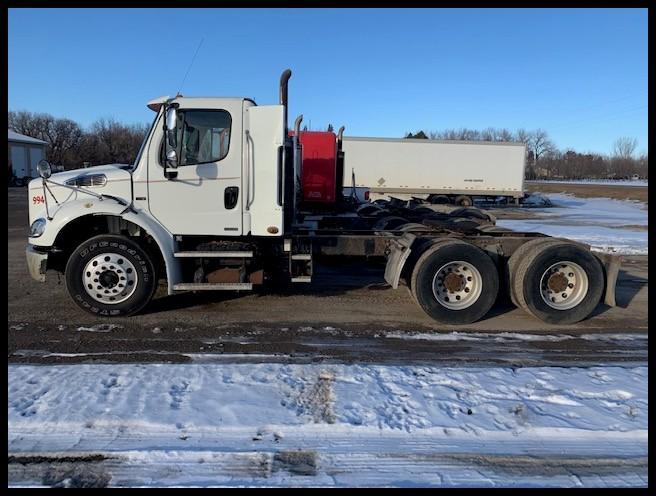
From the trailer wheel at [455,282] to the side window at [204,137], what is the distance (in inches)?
118

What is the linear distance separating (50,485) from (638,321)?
7049 millimetres

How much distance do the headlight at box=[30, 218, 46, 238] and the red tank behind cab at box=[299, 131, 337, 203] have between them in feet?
22.8

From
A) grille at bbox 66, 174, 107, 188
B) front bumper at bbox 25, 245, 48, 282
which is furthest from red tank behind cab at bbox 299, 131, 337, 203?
front bumper at bbox 25, 245, 48, 282

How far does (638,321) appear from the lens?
6590 mm

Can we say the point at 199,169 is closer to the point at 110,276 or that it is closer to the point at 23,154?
the point at 110,276

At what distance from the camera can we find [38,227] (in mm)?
6129

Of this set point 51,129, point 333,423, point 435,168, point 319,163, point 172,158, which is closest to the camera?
point 333,423

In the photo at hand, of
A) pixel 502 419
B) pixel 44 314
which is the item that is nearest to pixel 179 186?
pixel 44 314

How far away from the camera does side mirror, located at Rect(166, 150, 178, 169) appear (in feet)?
19.3

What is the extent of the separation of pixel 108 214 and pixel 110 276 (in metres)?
0.79

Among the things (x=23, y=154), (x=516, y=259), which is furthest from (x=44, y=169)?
(x=23, y=154)

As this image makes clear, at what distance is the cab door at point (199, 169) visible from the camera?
6.04m

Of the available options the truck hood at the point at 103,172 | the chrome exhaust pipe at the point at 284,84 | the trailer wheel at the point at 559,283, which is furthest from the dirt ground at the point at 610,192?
the truck hood at the point at 103,172

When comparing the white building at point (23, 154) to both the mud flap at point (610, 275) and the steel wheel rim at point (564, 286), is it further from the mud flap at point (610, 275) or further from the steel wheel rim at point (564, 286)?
the mud flap at point (610, 275)
